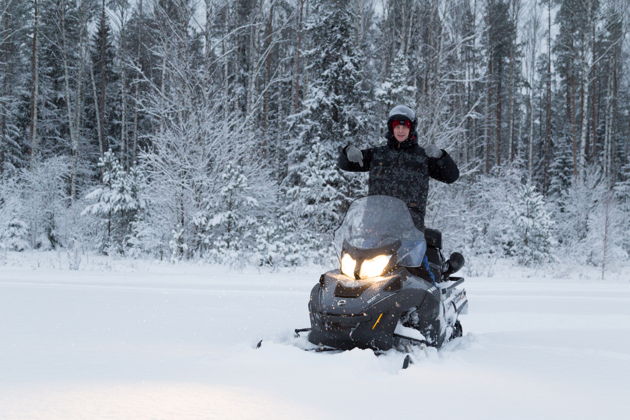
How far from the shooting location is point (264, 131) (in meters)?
27.0

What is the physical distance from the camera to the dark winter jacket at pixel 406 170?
15.8 feet

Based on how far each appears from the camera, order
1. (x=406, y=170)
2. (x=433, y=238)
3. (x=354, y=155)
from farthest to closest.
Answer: (x=406, y=170)
(x=354, y=155)
(x=433, y=238)

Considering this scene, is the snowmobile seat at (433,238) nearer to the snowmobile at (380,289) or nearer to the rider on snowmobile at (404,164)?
the snowmobile at (380,289)

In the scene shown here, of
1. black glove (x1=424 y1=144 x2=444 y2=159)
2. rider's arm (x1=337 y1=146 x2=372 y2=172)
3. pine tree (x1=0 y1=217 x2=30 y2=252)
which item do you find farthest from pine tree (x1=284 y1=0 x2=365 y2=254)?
black glove (x1=424 y1=144 x2=444 y2=159)

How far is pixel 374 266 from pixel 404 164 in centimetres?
117

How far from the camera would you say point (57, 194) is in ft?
76.7

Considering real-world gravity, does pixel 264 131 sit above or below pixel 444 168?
above

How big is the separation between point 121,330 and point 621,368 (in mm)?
4314

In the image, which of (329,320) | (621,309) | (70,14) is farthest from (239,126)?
(70,14)

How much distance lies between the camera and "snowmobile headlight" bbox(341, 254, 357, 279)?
4164 mm

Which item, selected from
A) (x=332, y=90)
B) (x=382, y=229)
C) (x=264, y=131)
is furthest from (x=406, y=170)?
(x=264, y=131)

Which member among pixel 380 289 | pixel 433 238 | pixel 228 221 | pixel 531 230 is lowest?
pixel 531 230

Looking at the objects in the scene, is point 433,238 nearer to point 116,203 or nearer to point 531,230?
point 116,203

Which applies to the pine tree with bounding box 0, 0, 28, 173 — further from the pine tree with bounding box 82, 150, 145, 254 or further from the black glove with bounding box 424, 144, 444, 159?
the black glove with bounding box 424, 144, 444, 159
